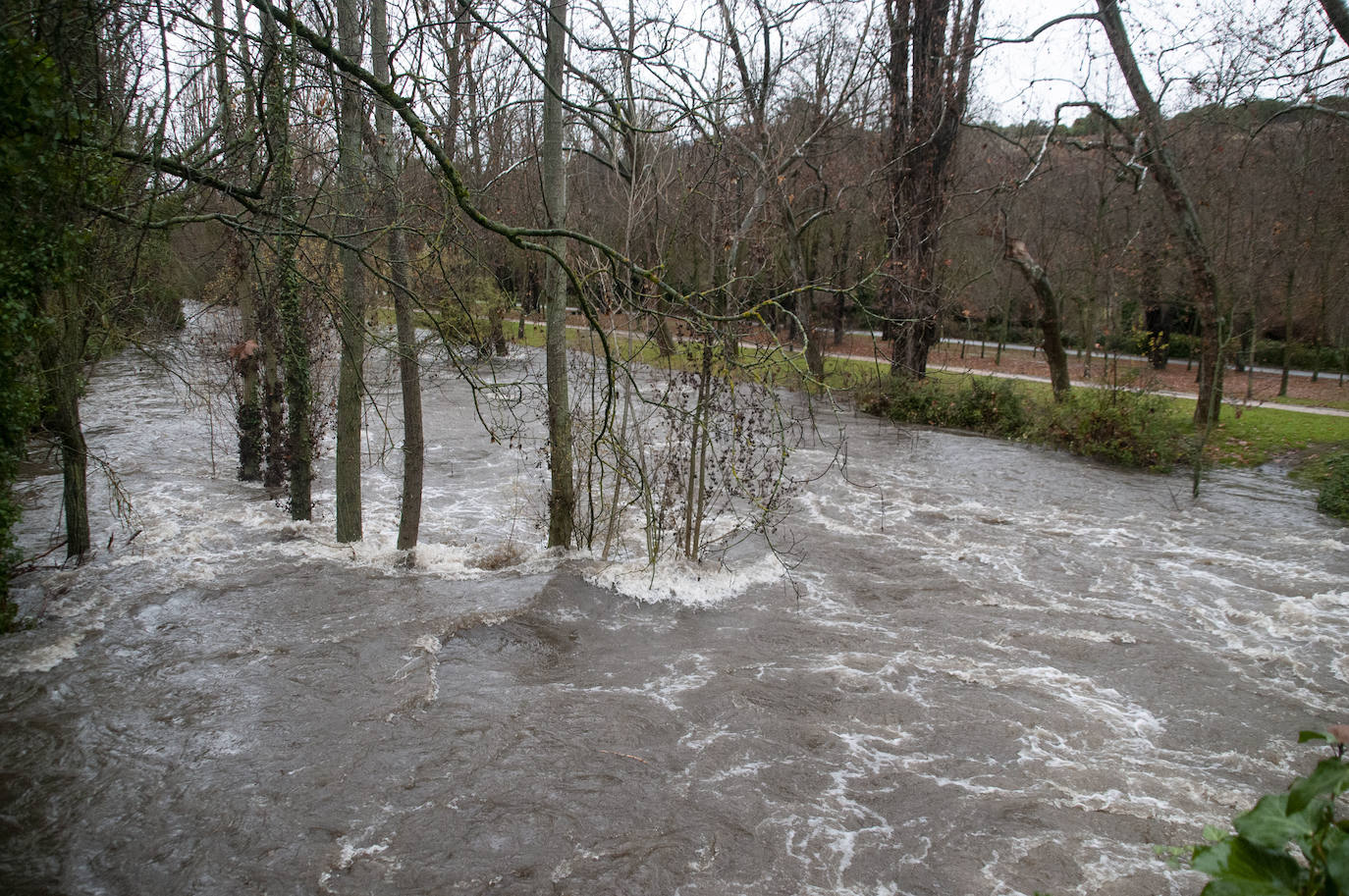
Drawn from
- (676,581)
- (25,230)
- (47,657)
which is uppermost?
(25,230)

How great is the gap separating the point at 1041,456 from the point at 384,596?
13147 millimetres

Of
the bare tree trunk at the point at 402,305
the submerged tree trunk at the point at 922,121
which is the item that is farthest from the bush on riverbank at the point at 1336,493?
the bare tree trunk at the point at 402,305

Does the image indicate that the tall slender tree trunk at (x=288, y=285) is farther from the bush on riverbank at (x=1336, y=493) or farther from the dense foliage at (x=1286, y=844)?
the bush on riverbank at (x=1336, y=493)

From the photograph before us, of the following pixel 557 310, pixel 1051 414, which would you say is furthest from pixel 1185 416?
pixel 557 310

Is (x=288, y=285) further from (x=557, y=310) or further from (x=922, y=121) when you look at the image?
(x=922, y=121)

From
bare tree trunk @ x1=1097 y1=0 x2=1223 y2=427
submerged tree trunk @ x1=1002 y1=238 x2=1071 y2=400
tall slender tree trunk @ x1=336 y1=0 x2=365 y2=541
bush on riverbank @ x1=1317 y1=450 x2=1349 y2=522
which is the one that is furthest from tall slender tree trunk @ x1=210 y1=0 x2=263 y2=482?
bush on riverbank @ x1=1317 y1=450 x2=1349 y2=522

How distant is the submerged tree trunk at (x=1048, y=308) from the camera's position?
18891 mm

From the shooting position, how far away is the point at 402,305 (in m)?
9.02

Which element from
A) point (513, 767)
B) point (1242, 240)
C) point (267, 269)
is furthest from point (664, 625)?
point (1242, 240)

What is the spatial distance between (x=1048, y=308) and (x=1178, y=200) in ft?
11.0

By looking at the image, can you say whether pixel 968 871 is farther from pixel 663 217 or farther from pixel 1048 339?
pixel 1048 339

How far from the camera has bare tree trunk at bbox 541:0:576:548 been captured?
9.53 m

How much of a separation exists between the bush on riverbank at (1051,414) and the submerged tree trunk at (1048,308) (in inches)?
16.8

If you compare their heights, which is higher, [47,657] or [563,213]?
[563,213]
